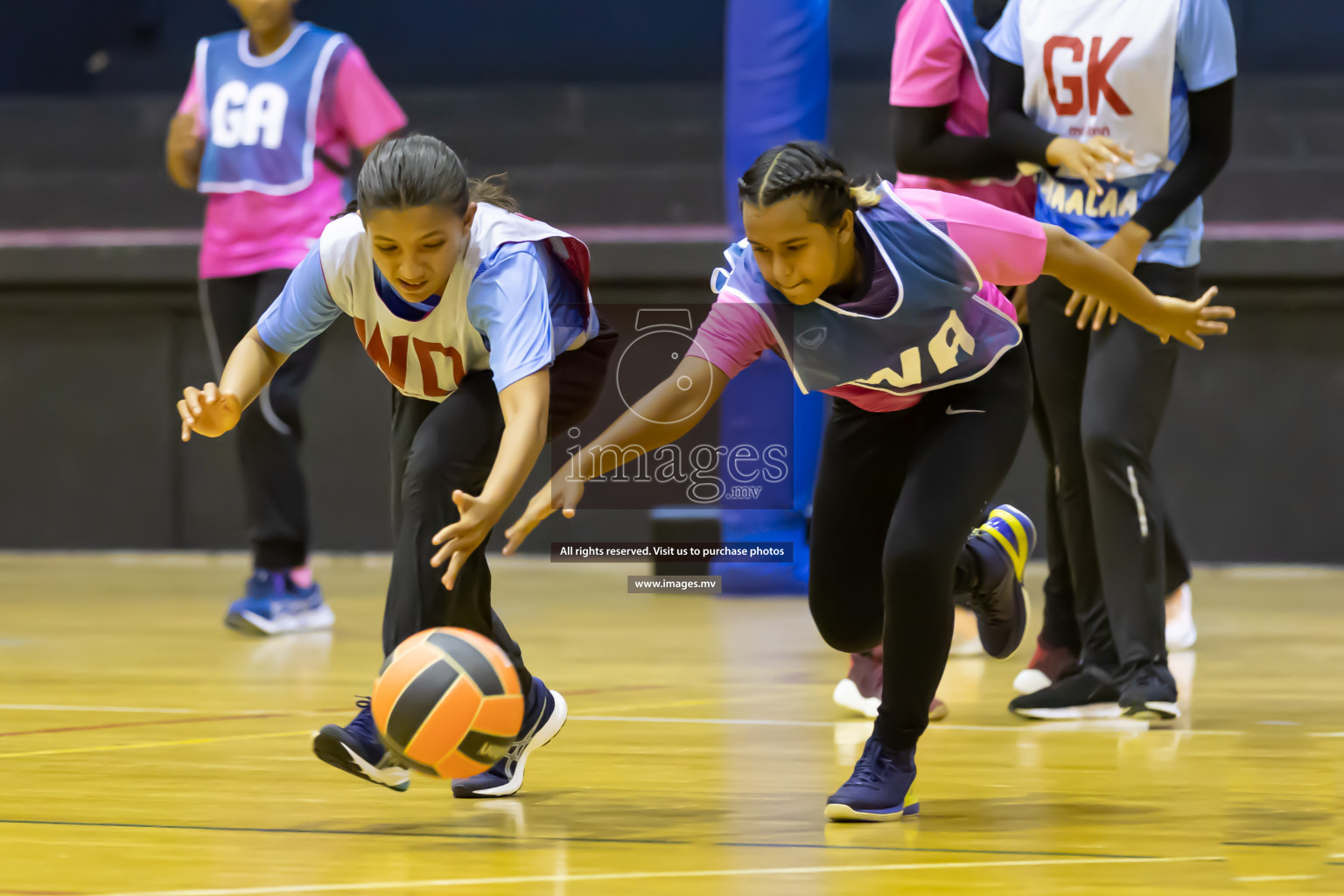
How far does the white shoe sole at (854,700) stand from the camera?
407 cm

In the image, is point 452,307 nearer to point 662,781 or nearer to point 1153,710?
point 662,781

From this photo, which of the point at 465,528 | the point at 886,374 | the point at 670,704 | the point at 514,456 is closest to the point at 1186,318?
the point at 886,374

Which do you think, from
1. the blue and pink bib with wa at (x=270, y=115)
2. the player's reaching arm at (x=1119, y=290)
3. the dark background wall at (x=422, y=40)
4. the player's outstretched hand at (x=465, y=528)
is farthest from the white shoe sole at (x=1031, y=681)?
the dark background wall at (x=422, y=40)

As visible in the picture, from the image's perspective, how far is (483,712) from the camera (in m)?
2.91

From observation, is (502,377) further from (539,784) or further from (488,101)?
(488,101)

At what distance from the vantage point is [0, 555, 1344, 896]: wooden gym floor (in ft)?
8.72

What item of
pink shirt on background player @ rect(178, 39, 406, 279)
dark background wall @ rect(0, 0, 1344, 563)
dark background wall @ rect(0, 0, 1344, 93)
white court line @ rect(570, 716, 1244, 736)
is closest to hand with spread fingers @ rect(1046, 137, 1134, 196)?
white court line @ rect(570, 716, 1244, 736)

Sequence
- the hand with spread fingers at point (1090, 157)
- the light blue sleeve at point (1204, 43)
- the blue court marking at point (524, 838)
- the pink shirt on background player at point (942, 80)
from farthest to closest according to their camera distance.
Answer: the pink shirt on background player at point (942, 80) → the light blue sleeve at point (1204, 43) → the hand with spread fingers at point (1090, 157) → the blue court marking at point (524, 838)

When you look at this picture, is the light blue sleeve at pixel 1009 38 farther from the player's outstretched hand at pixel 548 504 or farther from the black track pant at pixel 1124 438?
the player's outstretched hand at pixel 548 504

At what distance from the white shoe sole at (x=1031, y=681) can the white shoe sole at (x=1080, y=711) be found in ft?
0.79

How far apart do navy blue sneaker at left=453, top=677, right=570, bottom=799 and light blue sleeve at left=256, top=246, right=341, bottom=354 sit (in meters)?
0.80

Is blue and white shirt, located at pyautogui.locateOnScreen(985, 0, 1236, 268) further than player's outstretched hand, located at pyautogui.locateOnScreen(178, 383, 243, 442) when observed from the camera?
A: Yes

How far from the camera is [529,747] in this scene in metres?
3.31

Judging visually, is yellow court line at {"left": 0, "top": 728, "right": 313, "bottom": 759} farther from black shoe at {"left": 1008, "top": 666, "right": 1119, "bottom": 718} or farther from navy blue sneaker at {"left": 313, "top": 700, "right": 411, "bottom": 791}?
black shoe at {"left": 1008, "top": 666, "right": 1119, "bottom": 718}
